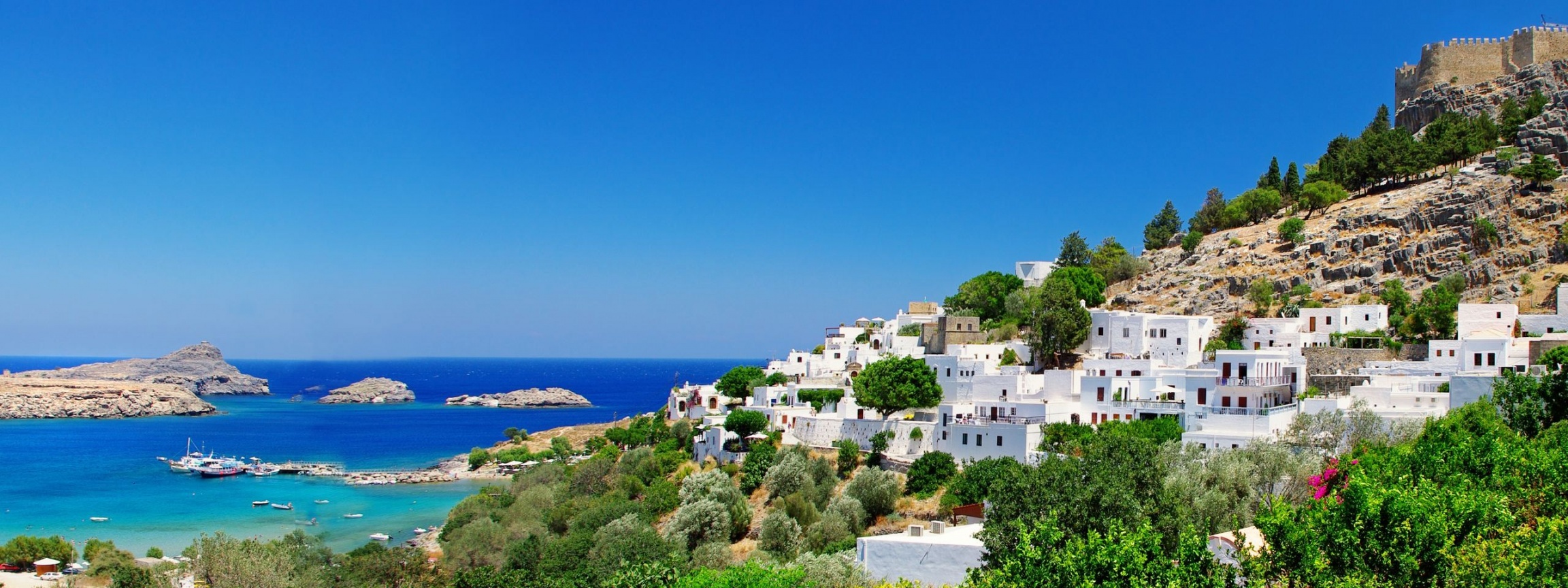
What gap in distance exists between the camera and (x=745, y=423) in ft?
142

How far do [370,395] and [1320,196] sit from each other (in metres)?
135

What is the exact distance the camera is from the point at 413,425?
111 meters

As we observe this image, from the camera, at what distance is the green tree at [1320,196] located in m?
64.9

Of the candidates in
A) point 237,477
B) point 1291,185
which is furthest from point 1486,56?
point 237,477

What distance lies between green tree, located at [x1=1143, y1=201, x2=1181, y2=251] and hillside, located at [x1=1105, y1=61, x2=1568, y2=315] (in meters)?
7.77

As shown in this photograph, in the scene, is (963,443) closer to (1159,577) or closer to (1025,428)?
(1025,428)

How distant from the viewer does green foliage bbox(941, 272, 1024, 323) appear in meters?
57.2

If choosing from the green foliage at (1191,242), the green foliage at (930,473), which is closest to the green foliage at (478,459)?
the green foliage at (930,473)

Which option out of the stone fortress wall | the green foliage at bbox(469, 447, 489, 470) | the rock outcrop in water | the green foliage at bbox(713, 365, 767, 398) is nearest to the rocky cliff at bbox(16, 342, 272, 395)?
the rock outcrop in water

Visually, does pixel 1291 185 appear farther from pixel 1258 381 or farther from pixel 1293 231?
pixel 1258 381

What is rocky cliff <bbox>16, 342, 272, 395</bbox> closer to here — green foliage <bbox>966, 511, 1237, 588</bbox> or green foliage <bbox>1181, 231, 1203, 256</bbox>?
green foliage <bbox>1181, 231, 1203, 256</bbox>

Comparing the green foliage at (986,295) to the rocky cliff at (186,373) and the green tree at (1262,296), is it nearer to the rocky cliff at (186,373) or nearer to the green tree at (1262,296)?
the green tree at (1262,296)

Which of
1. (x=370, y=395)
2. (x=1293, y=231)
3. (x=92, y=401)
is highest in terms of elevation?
(x=1293, y=231)

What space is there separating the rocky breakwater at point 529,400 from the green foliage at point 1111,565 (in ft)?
426
